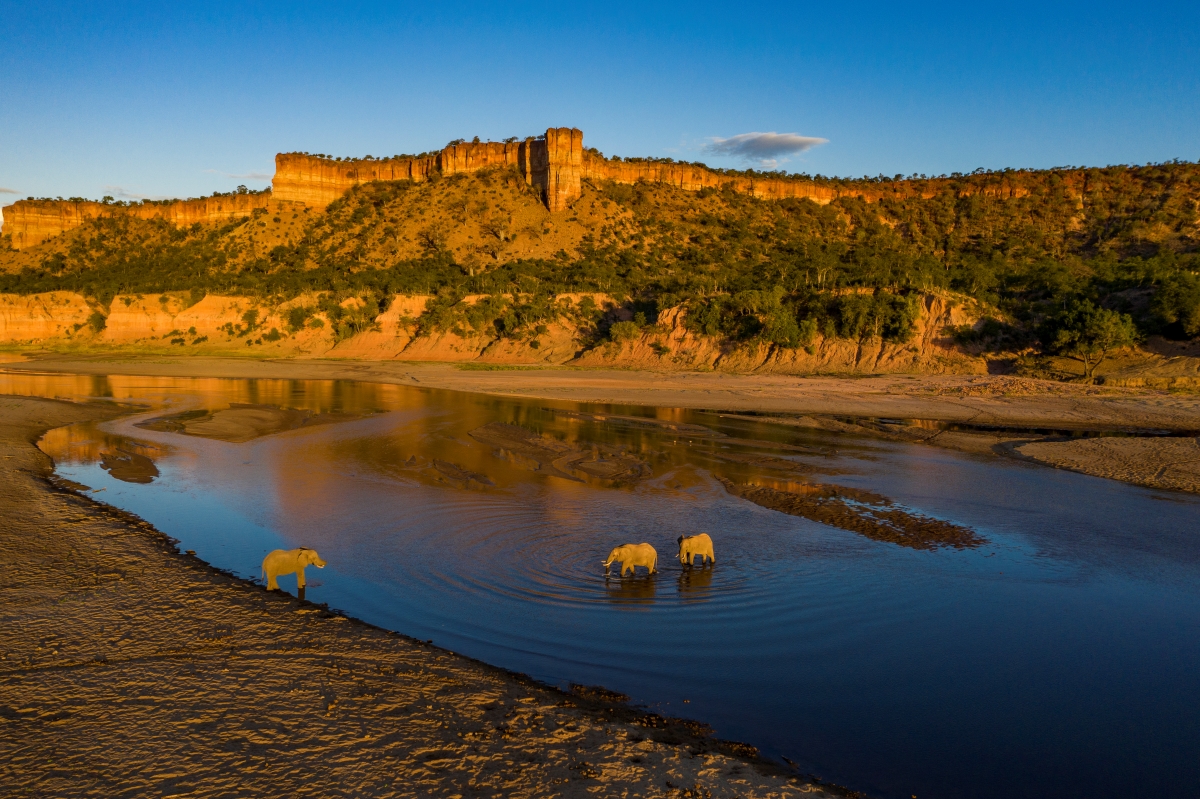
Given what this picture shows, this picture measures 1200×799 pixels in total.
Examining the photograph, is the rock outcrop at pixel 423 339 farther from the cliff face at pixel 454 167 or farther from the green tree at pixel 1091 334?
the cliff face at pixel 454 167

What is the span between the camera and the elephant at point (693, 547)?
959cm

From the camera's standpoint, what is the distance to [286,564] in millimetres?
8570

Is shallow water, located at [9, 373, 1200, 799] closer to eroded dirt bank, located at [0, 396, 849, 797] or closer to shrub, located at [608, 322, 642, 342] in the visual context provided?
eroded dirt bank, located at [0, 396, 849, 797]

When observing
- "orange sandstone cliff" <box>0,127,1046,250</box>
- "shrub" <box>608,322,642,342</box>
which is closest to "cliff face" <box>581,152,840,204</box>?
"orange sandstone cliff" <box>0,127,1046,250</box>

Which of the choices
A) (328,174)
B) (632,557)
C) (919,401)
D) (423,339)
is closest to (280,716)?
(632,557)

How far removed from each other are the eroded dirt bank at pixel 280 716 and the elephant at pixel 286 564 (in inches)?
16.1

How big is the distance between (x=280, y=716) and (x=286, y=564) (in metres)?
3.51

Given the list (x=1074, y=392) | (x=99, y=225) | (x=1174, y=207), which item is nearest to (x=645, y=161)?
(x=1174, y=207)

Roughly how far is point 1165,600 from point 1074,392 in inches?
991

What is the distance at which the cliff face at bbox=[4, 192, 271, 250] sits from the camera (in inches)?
4097

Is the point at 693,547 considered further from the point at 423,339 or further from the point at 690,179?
the point at 690,179

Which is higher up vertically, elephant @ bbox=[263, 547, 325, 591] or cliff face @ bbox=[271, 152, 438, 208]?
cliff face @ bbox=[271, 152, 438, 208]

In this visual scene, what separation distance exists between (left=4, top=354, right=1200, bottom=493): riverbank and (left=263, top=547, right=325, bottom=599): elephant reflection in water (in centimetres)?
1735

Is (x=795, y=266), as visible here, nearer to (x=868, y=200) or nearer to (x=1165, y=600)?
(x=868, y=200)
